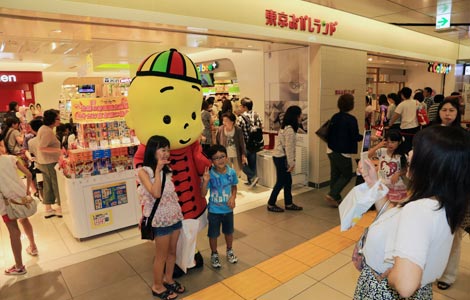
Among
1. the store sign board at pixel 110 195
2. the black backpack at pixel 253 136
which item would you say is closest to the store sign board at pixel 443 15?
the black backpack at pixel 253 136

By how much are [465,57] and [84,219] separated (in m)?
11.6

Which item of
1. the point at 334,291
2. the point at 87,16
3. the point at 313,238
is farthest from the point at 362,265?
the point at 87,16

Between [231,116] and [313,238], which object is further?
[231,116]

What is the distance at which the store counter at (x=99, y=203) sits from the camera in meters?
3.82

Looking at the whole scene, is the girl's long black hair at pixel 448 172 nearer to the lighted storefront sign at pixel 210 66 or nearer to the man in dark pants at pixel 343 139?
the man in dark pants at pixel 343 139

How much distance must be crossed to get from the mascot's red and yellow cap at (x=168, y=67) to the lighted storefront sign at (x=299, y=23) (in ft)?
7.72

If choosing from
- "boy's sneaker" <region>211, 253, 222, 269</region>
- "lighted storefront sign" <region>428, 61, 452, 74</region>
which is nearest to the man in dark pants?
"boy's sneaker" <region>211, 253, 222, 269</region>

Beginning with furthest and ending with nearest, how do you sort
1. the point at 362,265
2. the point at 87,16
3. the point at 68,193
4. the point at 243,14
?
1. the point at 243,14
2. the point at 68,193
3. the point at 87,16
4. the point at 362,265

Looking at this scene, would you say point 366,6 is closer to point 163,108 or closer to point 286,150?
point 286,150

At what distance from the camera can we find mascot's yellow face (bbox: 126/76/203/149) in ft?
8.65

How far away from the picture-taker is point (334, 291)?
2.87m

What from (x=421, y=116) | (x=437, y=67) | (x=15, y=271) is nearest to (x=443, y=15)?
(x=421, y=116)

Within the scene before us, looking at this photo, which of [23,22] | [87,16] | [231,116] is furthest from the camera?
[231,116]

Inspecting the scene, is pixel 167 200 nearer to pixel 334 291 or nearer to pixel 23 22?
pixel 334 291
